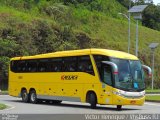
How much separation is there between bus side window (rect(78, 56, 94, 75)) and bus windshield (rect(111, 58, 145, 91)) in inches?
65.1

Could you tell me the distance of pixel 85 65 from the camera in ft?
88.5

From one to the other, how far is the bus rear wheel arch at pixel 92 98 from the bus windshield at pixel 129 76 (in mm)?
1870

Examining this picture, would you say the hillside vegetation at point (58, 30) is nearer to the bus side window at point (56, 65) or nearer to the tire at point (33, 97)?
the tire at point (33, 97)

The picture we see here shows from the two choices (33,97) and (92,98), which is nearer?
(92,98)

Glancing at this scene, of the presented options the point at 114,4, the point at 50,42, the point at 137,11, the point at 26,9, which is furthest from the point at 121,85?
the point at 114,4

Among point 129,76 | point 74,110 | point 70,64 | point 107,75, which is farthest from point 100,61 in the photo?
point 74,110

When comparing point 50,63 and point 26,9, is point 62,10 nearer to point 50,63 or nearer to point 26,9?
point 26,9

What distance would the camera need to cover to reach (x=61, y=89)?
29.3 m

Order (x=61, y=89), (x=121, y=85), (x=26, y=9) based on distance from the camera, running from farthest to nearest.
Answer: (x=26, y=9)
(x=61, y=89)
(x=121, y=85)

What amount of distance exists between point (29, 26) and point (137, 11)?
17935 mm

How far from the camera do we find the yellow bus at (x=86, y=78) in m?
25.2

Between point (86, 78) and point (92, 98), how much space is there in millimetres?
1217

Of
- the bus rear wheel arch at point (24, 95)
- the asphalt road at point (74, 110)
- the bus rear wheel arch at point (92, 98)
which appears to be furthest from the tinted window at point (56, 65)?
the asphalt road at point (74, 110)

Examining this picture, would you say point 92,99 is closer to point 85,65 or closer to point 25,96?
point 85,65
